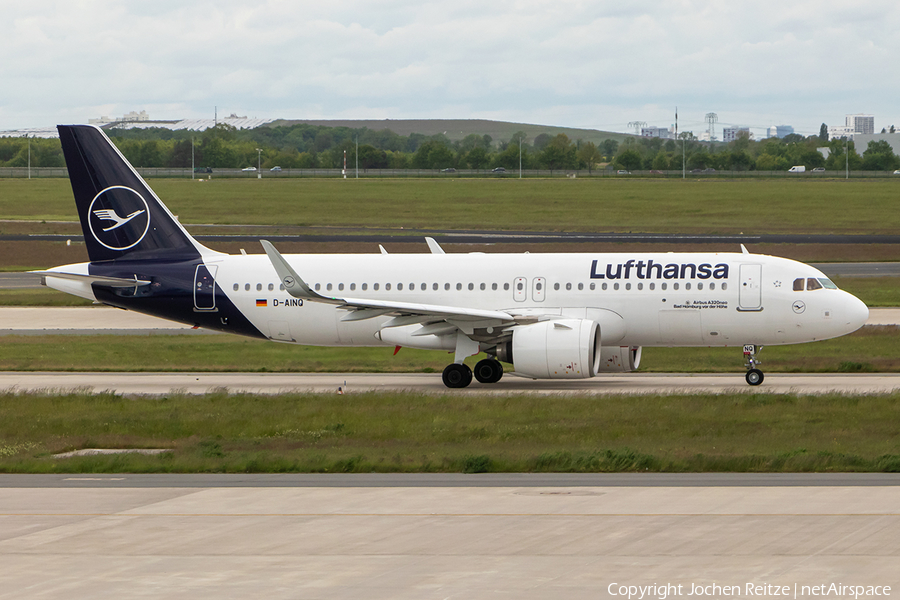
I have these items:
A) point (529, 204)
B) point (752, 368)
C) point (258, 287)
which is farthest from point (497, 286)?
point (529, 204)

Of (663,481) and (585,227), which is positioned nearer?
(663,481)

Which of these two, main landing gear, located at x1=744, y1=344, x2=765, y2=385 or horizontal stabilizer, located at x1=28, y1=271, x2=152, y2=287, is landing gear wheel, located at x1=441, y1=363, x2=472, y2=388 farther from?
horizontal stabilizer, located at x1=28, y1=271, x2=152, y2=287

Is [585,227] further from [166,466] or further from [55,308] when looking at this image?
[166,466]

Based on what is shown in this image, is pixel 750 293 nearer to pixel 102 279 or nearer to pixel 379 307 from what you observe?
pixel 379 307

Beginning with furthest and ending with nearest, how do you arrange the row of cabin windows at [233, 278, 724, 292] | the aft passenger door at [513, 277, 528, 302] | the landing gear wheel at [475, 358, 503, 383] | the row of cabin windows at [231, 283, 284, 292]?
the row of cabin windows at [231, 283, 284, 292] → the landing gear wheel at [475, 358, 503, 383] → the aft passenger door at [513, 277, 528, 302] → the row of cabin windows at [233, 278, 724, 292]

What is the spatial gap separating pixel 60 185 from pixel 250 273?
140 meters

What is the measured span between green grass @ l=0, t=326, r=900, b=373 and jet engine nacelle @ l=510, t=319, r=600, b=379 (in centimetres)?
639

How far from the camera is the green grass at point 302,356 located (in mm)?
37125

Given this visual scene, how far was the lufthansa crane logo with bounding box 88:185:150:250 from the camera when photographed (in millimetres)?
35438

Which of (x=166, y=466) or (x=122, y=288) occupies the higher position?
(x=122, y=288)

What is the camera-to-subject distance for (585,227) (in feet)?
333
